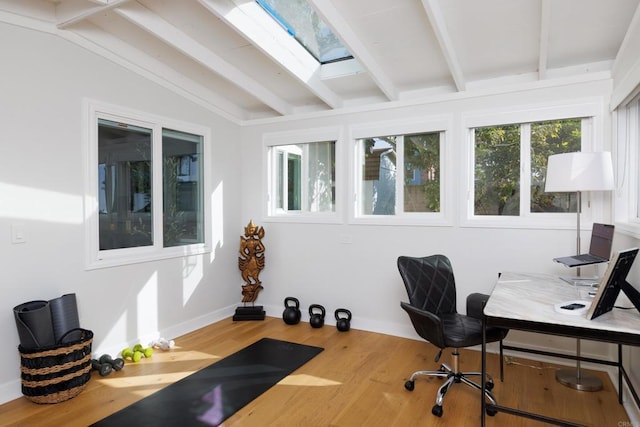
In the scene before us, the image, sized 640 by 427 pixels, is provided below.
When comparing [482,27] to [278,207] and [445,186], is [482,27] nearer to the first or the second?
[445,186]

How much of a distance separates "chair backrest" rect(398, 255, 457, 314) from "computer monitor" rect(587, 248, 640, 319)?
4.01 ft

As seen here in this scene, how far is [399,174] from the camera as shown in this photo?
4.00 m

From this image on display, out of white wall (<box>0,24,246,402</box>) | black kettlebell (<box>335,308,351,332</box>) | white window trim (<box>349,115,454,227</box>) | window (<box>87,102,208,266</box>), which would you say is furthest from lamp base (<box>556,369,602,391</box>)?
window (<box>87,102,208,266</box>)

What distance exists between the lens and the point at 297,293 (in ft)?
14.8

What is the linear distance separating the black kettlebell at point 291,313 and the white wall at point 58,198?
111cm

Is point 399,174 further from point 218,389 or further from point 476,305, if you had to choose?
point 218,389

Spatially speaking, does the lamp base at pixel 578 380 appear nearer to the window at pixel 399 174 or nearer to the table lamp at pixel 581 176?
the table lamp at pixel 581 176

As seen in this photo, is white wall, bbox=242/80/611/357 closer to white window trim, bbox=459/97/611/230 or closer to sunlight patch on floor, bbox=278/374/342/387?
white window trim, bbox=459/97/611/230

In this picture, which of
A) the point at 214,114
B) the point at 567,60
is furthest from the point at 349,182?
the point at 567,60

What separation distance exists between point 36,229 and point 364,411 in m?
2.70

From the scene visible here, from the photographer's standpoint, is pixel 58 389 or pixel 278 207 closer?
pixel 58 389

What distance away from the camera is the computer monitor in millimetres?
1771

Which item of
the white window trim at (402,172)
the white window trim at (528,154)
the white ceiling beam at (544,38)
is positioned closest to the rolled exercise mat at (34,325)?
the white window trim at (402,172)

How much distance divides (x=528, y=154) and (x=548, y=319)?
1.97 meters
